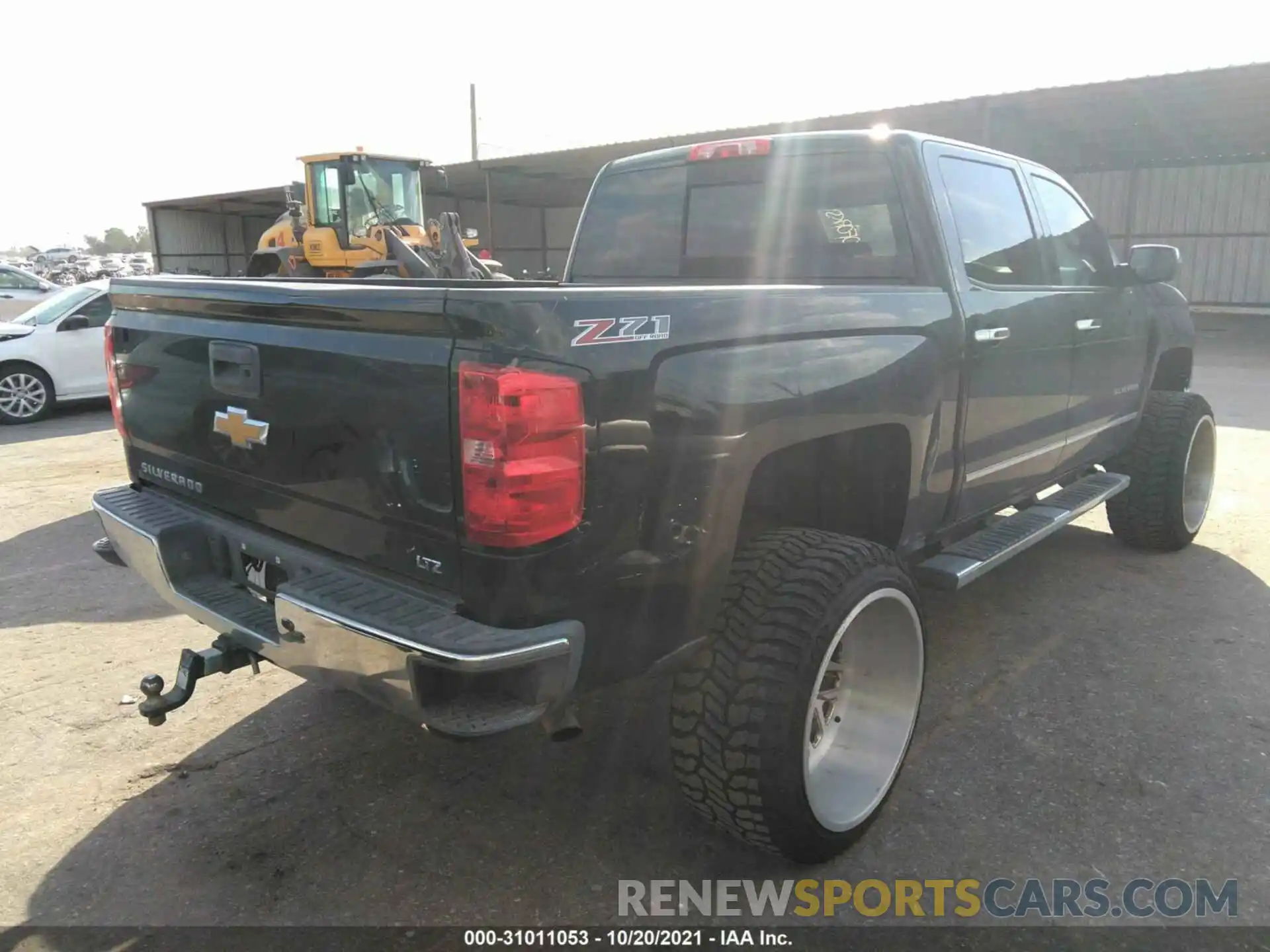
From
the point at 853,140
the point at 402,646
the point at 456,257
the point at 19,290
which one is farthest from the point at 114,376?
the point at 19,290

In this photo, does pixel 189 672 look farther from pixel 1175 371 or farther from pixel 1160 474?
pixel 1175 371

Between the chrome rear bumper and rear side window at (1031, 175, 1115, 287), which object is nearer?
the chrome rear bumper

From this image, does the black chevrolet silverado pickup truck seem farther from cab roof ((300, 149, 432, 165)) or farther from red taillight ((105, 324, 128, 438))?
cab roof ((300, 149, 432, 165))

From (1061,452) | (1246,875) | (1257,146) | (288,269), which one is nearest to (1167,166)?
(1257,146)

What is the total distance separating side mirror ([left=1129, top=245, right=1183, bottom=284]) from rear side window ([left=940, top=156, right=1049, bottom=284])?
0.66m

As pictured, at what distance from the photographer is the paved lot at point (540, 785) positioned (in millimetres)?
2578

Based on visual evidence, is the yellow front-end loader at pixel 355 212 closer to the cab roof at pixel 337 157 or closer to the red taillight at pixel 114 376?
the cab roof at pixel 337 157

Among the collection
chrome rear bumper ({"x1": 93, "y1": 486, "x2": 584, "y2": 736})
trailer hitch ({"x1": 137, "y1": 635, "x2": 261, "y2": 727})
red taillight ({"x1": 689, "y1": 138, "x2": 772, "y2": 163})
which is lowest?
trailer hitch ({"x1": 137, "y1": 635, "x2": 261, "y2": 727})

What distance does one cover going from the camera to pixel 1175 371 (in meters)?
5.55

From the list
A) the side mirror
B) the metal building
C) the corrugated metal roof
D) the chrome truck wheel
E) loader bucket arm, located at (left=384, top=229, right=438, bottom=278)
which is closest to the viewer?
the chrome truck wheel

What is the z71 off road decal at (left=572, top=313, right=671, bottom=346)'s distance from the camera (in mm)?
2062

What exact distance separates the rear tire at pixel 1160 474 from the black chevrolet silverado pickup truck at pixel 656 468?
1667mm

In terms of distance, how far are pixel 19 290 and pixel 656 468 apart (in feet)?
57.9

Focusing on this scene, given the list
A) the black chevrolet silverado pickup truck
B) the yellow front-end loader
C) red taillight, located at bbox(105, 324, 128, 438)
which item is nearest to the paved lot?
the black chevrolet silverado pickup truck
